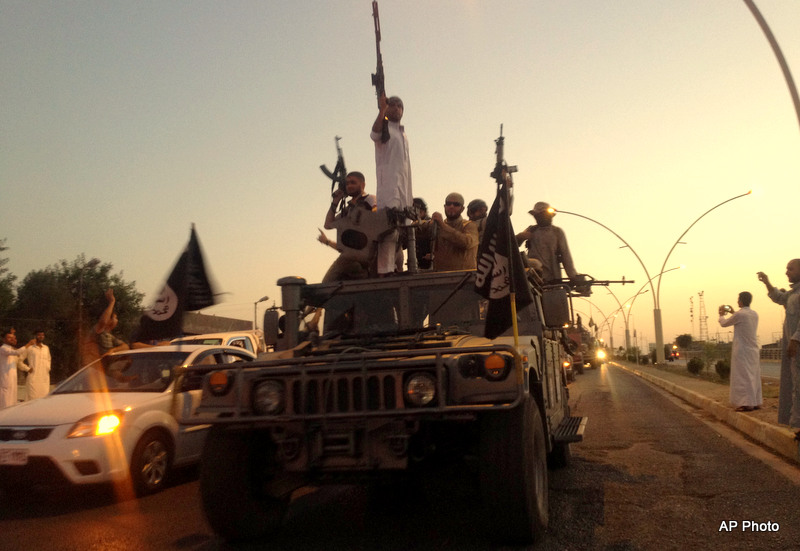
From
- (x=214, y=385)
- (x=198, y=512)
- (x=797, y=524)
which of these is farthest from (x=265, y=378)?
(x=797, y=524)

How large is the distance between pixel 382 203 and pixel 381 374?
3.88m

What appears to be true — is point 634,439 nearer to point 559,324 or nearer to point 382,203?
point 559,324

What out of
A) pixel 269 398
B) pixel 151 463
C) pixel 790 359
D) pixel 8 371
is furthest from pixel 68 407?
pixel 790 359

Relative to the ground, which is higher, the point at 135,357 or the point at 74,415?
the point at 135,357

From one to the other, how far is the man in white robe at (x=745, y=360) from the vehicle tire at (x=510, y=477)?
8011 mm

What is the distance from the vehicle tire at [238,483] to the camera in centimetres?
466

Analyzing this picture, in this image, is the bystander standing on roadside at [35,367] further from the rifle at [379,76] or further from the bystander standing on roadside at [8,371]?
the rifle at [379,76]

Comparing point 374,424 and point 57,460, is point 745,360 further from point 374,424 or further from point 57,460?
point 57,460

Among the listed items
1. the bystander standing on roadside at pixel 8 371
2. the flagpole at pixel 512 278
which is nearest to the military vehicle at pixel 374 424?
the flagpole at pixel 512 278

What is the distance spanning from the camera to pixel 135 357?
314 inches

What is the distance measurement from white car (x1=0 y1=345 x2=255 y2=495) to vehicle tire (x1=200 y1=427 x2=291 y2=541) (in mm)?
544

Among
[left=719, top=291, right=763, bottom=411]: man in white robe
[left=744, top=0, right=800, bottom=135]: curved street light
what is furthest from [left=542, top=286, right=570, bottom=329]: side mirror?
[left=744, top=0, right=800, bottom=135]: curved street light

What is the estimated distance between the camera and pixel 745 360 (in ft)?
36.3

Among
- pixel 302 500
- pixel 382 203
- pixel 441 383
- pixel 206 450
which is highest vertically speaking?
pixel 382 203
